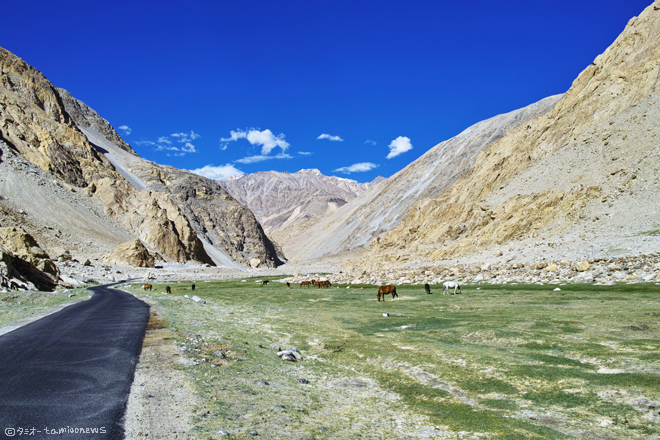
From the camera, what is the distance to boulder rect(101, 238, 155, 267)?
2997 inches

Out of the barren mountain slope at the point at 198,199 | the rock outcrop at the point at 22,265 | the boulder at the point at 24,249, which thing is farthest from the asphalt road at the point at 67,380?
the barren mountain slope at the point at 198,199

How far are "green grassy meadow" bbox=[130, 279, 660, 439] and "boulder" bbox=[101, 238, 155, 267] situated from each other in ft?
233

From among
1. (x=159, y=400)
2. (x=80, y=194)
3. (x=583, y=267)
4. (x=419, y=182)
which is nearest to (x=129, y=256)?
(x=80, y=194)

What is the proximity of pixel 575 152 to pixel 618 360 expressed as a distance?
59.7m

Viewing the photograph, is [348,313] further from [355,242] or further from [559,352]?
[355,242]

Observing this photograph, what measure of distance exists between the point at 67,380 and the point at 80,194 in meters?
107

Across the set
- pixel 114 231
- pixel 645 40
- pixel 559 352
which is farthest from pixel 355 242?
pixel 559 352

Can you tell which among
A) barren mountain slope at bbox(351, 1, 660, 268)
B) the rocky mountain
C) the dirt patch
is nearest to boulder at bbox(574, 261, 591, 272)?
barren mountain slope at bbox(351, 1, 660, 268)

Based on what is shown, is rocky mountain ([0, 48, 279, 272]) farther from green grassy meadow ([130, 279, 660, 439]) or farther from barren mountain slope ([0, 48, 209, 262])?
green grassy meadow ([130, 279, 660, 439])

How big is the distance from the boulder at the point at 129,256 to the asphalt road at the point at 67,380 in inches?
2807

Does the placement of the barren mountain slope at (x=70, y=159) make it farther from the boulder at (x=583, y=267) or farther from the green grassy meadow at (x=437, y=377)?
the green grassy meadow at (x=437, y=377)

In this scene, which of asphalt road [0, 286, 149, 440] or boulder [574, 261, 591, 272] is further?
boulder [574, 261, 591, 272]

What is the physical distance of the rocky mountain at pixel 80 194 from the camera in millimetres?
79875

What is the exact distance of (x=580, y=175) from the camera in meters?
52.6
